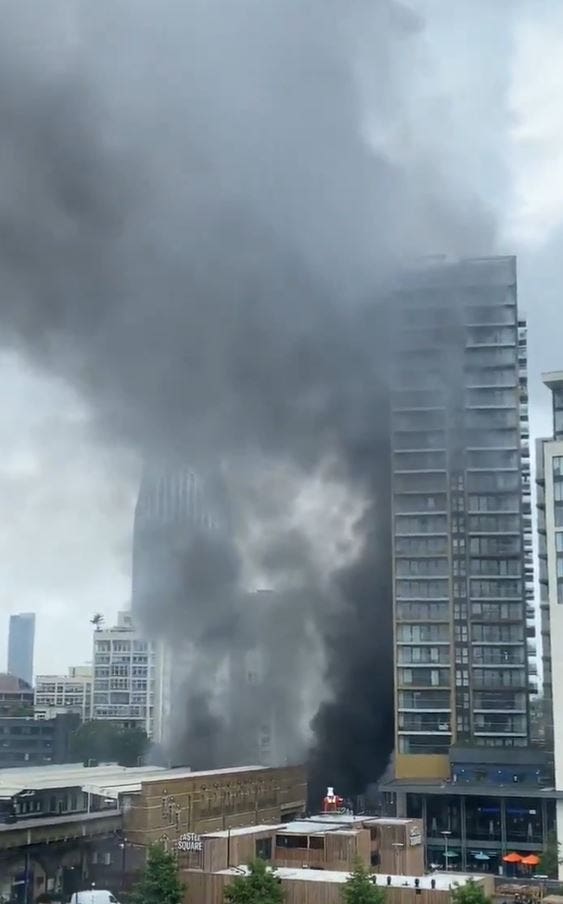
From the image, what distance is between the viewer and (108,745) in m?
55.3

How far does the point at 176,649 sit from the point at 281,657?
19.8ft

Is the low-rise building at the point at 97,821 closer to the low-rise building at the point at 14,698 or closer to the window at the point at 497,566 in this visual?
the window at the point at 497,566

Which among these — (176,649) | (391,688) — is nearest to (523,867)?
(391,688)

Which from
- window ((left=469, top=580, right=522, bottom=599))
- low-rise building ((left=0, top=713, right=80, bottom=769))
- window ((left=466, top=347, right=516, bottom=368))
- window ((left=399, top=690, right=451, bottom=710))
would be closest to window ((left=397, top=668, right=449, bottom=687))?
window ((left=399, top=690, right=451, bottom=710))

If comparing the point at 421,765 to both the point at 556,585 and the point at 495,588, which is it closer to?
the point at 495,588

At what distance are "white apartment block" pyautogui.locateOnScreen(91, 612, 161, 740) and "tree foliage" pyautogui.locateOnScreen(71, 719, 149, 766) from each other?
16.3 meters

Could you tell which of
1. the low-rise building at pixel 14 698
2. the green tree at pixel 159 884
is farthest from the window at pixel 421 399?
the low-rise building at pixel 14 698

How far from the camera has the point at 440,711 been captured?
42.3 m

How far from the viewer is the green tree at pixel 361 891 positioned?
19.5m

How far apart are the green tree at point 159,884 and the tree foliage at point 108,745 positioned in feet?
104

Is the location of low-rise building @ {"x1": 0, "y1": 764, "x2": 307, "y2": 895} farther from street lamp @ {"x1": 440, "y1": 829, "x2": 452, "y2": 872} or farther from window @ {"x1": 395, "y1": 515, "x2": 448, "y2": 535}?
window @ {"x1": 395, "y1": 515, "x2": 448, "y2": 535}

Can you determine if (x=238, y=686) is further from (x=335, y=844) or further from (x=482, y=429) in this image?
(x=335, y=844)

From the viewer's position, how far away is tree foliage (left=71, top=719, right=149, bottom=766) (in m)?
54.6

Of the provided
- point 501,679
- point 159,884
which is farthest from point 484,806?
point 159,884
